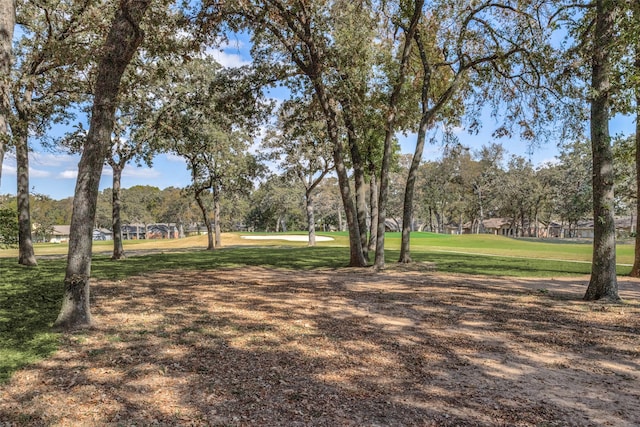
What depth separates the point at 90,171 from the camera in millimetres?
5531

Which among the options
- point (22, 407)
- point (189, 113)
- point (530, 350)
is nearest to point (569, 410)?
point (530, 350)

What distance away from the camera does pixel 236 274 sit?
39.4 feet

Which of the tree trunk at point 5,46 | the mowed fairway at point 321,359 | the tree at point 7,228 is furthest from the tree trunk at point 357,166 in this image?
the tree trunk at point 5,46

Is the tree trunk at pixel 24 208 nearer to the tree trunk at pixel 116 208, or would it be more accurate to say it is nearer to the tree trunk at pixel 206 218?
the tree trunk at pixel 116 208

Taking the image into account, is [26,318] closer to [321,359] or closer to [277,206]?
[321,359]

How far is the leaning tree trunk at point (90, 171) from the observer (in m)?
5.46

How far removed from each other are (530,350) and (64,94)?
651 inches

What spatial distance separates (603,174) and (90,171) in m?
9.30

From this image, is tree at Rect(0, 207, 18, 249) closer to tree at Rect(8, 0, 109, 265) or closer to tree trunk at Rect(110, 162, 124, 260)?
tree at Rect(8, 0, 109, 265)

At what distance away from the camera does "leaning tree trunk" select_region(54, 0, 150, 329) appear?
5.46 metres

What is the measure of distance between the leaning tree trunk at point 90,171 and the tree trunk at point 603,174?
8.54 meters

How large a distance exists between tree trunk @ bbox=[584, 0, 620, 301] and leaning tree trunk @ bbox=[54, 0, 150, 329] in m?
8.54

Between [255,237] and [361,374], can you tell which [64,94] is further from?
[255,237]

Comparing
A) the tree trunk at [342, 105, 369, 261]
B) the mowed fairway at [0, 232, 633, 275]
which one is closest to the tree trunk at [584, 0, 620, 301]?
the tree trunk at [342, 105, 369, 261]
